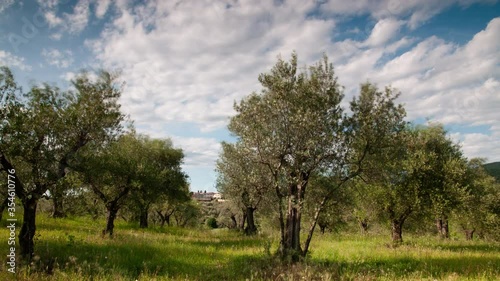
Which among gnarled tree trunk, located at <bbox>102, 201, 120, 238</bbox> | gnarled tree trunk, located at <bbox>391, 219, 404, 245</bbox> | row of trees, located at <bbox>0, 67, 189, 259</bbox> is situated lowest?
gnarled tree trunk, located at <bbox>391, 219, 404, 245</bbox>

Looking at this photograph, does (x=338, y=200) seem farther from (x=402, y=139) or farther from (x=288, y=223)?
(x=402, y=139)

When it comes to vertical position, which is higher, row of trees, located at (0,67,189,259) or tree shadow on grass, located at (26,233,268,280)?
row of trees, located at (0,67,189,259)

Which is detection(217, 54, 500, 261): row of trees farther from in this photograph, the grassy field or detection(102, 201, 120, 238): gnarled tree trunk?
detection(102, 201, 120, 238): gnarled tree trunk

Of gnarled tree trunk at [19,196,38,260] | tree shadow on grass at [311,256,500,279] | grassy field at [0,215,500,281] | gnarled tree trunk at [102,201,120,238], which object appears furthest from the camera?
gnarled tree trunk at [102,201,120,238]

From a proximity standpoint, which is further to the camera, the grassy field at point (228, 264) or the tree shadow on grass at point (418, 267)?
the tree shadow on grass at point (418, 267)

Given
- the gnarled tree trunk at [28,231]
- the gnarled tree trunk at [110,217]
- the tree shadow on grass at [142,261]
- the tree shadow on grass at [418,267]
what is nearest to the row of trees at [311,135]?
the tree shadow on grass at [418,267]

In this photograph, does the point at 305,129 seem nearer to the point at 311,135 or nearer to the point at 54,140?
the point at 311,135

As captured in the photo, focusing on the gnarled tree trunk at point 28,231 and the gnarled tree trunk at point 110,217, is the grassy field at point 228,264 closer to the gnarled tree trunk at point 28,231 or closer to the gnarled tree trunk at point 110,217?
the gnarled tree trunk at point 28,231

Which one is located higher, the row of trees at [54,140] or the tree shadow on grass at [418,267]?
the row of trees at [54,140]

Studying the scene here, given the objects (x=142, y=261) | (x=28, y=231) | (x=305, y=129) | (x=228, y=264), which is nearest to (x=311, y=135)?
(x=305, y=129)

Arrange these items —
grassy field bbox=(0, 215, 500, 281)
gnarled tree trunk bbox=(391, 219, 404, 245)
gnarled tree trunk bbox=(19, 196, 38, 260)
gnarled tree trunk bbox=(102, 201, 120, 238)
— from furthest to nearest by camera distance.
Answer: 1. gnarled tree trunk bbox=(391, 219, 404, 245)
2. gnarled tree trunk bbox=(102, 201, 120, 238)
3. gnarled tree trunk bbox=(19, 196, 38, 260)
4. grassy field bbox=(0, 215, 500, 281)

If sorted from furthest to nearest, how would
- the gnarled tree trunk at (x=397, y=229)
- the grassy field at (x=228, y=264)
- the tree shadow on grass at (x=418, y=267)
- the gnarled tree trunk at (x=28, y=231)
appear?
1. the gnarled tree trunk at (x=397, y=229)
2. the tree shadow on grass at (x=418, y=267)
3. the gnarled tree trunk at (x=28, y=231)
4. the grassy field at (x=228, y=264)

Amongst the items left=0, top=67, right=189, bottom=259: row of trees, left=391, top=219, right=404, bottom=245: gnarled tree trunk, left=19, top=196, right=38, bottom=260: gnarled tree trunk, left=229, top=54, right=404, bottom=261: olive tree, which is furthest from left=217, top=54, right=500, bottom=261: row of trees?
left=391, top=219, right=404, bottom=245: gnarled tree trunk

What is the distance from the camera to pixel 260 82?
1862 centimetres
